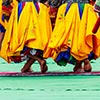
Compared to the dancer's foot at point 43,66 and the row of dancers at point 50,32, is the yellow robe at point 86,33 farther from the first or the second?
the dancer's foot at point 43,66

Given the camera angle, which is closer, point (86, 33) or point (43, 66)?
point (86, 33)

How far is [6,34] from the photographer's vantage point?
353 inches

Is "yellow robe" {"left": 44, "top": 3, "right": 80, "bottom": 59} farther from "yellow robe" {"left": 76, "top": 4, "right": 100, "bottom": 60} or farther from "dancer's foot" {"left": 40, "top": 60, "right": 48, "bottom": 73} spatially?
"dancer's foot" {"left": 40, "top": 60, "right": 48, "bottom": 73}

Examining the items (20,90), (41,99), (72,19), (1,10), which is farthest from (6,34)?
(41,99)

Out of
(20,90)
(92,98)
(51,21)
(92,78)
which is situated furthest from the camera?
(51,21)

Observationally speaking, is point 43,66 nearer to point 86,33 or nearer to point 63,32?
point 63,32

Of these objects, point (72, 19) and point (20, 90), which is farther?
point (72, 19)

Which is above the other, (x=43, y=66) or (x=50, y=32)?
(x=50, y=32)

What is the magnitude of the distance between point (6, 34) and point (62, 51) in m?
0.74

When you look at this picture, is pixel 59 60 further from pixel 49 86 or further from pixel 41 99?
pixel 41 99

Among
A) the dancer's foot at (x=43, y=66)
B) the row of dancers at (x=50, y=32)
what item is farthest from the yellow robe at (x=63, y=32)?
the dancer's foot at (x=43, y=66)

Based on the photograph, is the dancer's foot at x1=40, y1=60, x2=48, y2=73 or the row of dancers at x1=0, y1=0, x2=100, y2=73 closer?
the row of dancers at x1=0, y1=0, x2=100, y2=73

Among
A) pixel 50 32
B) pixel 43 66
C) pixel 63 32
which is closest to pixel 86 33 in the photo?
pixel 63 32

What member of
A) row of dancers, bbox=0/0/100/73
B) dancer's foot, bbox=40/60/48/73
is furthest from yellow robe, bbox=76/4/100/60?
dancer's foot, bbox=40/60/48/73
